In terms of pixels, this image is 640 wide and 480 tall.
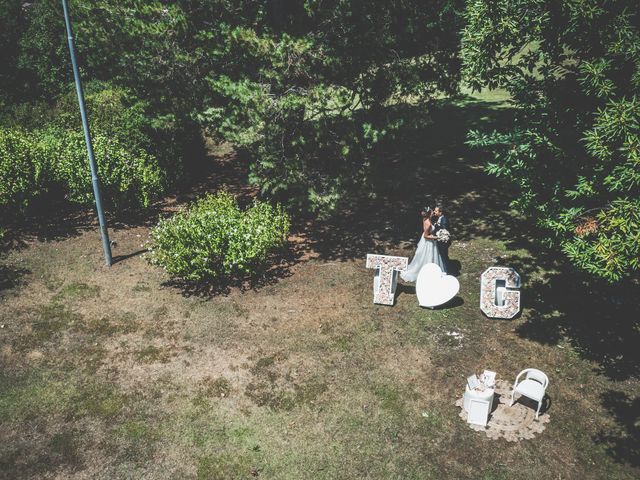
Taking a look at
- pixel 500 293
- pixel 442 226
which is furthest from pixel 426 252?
pixel 500 293

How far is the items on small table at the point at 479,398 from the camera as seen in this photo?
8594mm

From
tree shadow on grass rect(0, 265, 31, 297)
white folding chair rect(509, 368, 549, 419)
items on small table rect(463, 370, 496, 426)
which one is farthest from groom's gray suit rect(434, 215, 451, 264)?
tree shadow on grass rect(0, 265, 31, 297)

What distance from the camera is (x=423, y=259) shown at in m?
12.5

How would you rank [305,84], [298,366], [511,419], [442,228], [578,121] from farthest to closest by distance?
[305,84], [442,228], [298,366], [578,121], [511,419]

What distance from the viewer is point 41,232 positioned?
15.5 meters

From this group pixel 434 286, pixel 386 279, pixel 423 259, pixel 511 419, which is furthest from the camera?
pixel 423 259

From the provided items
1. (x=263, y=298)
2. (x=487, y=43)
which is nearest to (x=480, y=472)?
(x=263, y=298)

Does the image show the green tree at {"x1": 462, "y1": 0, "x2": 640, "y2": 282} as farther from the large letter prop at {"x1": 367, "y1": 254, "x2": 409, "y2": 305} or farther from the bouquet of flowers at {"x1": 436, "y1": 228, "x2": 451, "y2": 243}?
the large letter prop at {"x1": 367, "y1": 254, "x2": 409, "y2": 305}

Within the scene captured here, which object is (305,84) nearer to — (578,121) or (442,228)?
(442,228)

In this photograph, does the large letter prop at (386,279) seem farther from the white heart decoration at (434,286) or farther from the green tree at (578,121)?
the green tree at (578,121)

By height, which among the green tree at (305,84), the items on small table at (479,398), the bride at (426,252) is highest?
the green tree at (305,84)

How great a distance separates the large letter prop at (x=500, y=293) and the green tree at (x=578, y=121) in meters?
1.78

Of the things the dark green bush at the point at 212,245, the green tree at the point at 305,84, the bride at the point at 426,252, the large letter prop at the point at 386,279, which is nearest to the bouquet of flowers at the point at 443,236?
the bride at the point at 426,252

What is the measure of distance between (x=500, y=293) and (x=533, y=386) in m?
3.05
